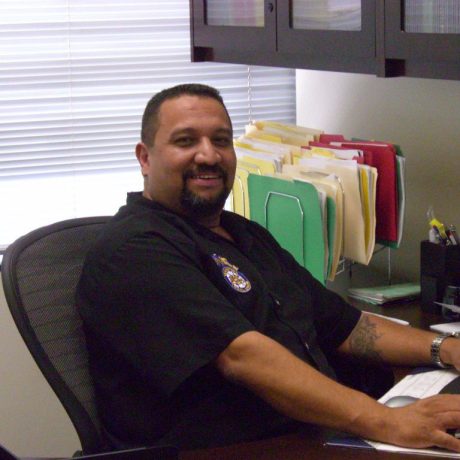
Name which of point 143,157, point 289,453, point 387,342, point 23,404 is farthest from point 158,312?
point 23,404

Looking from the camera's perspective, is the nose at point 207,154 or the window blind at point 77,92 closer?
the nose at point 207,154

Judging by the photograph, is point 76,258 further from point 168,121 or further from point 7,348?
point 7,348

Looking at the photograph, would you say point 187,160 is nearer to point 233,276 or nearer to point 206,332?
point 233,276

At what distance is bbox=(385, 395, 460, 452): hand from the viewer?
147 cm

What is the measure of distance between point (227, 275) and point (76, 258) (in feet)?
0.99

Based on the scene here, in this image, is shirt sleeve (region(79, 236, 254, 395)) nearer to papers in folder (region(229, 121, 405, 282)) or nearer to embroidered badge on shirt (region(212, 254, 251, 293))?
embroidered badge on shirt (region(212, 254, 251, 293))

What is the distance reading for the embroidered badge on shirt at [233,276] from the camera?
1.80m

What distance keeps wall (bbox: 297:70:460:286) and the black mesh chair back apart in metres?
1.14

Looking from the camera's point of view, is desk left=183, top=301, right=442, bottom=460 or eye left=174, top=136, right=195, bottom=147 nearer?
desk left=183, top=301, right=442, bottom=460

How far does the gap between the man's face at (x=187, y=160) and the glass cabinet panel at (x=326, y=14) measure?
0.43 meters

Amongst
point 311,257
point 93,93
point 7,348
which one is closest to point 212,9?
point 93,93

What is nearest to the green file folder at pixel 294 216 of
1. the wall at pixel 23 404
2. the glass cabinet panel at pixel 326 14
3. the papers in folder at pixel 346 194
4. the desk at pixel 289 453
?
the papers in folder at pixel 346 194

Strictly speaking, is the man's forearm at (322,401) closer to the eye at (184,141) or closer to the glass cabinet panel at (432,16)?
the eye at (184,141)

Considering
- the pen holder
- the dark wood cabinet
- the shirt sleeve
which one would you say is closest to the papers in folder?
the pen holder
